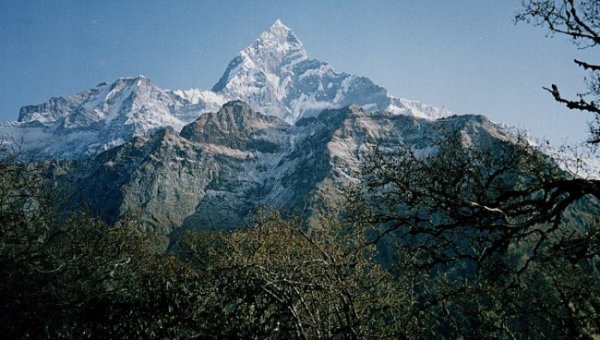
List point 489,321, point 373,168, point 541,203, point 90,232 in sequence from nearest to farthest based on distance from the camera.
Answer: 1. point 541,203
2. point 373,168
3. point 489,321
4. point 90,232

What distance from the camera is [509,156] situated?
686 inches

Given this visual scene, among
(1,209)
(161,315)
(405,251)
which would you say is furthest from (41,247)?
(405,251)

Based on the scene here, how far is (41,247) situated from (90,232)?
32.8m

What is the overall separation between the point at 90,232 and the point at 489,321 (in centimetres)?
5093

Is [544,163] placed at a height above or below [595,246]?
above

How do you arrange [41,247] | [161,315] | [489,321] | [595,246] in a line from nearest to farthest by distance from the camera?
1. [595,246]
2. [161,315]
3. [41,247]
4. [489,321]

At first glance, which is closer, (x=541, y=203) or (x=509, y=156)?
(x=541, y=203)

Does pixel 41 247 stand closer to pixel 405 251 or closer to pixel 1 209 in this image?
pixel 1 209

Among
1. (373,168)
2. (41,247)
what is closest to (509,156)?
(373,168)

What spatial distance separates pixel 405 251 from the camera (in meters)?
18.8

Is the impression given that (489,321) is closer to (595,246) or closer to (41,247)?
(595,246)

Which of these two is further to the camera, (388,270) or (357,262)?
(388,270)

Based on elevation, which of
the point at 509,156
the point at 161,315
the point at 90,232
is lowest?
the point at 90,232

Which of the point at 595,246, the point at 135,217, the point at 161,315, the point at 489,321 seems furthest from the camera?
the point at 135,217
